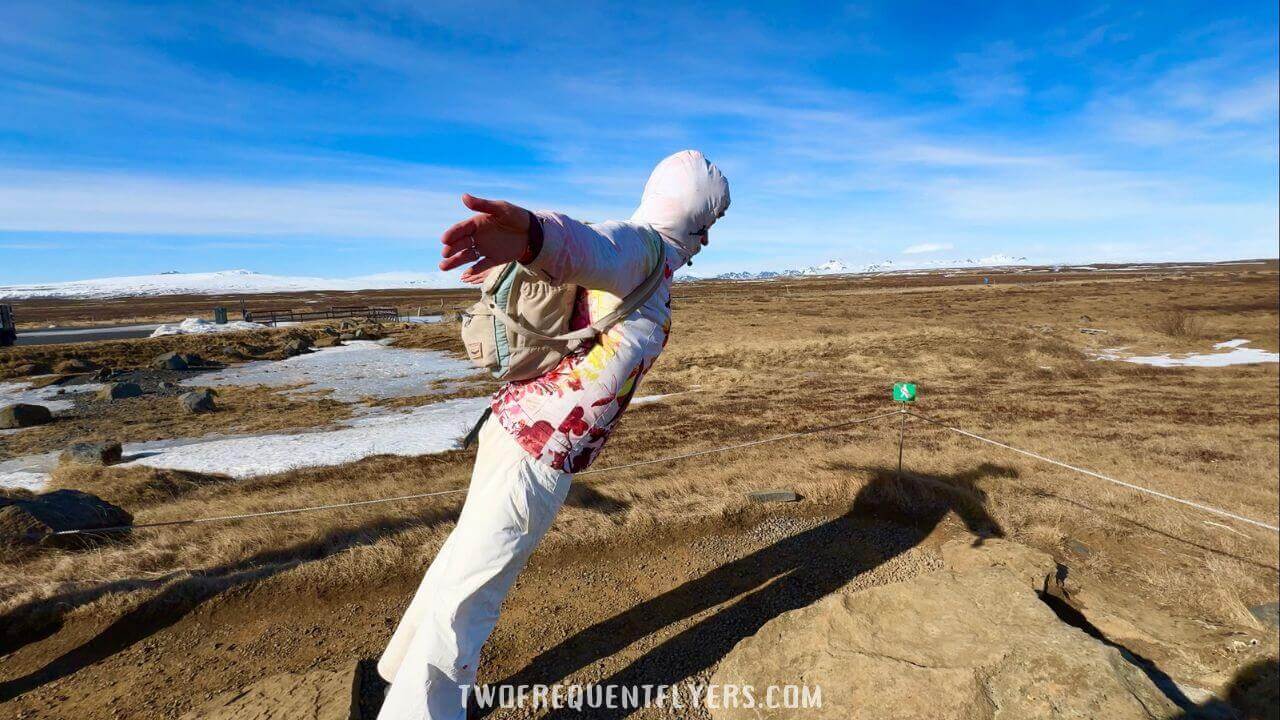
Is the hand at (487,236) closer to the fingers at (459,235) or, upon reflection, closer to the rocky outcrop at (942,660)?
the fingers at (459,235)

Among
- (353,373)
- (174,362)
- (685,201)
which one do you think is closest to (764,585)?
(685,201)

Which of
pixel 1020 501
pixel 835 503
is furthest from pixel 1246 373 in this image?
pixel 835 503

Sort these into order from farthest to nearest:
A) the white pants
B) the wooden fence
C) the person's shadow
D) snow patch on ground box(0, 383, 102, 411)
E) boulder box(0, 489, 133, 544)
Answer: the wooden fence, snow patch on ground box(0, 383, 102, 411), boulder box(0, 489, 133, 544), the person's shadow, the white pants

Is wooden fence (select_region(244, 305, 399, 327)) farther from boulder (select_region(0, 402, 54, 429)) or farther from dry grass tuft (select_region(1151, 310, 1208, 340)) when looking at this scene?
dry grass tuft (select_region(1151, 310, 1208, 340))

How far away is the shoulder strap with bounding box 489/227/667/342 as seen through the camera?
218 cm

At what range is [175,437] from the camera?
1153cm

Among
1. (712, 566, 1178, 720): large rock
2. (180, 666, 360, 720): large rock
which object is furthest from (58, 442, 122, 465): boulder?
(712, 566, 1178, 720): large rock

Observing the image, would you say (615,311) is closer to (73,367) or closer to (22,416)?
(22,416)

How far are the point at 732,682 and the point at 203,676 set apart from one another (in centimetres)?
297

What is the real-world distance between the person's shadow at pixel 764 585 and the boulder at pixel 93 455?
9655 mm

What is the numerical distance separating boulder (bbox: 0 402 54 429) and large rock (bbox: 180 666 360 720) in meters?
14.8

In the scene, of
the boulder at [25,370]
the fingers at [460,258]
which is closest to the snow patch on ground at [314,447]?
the fingers at [460,258]

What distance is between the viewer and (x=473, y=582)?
2.31m

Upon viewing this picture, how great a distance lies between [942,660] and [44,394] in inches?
→ 887
